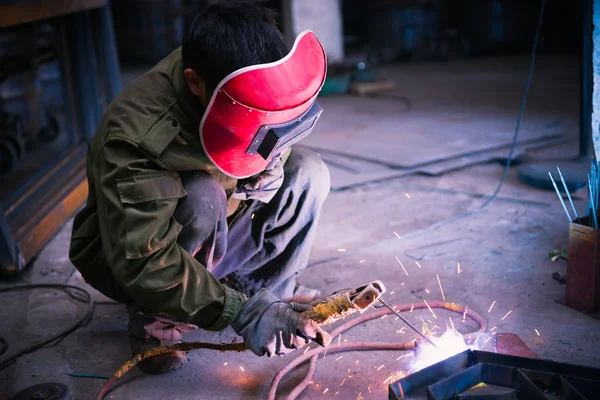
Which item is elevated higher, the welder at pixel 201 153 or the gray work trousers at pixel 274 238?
the welder at pixel 201 153

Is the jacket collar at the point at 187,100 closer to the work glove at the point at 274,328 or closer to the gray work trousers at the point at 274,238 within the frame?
the gray work trousers at the point at 274,238

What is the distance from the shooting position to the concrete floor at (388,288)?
2.10m

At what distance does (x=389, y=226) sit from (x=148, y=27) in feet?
30.2

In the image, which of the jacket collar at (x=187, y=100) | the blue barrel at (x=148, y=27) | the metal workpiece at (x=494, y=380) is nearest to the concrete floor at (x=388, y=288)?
the metal workpiece at (x=494, y=380)

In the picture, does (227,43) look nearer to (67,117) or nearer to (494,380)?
(494,380)

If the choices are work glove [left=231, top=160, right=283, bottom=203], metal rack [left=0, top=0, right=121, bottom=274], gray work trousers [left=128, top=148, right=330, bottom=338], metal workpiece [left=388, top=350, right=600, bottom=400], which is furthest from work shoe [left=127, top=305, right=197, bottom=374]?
metal rack [left=0, top=0, right=121, bottom=274]

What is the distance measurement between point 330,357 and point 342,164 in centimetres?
258

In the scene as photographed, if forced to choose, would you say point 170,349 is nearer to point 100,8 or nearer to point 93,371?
point 93,371

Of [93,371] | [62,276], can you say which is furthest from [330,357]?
[62,276]

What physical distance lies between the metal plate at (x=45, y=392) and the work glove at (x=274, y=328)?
692 mm

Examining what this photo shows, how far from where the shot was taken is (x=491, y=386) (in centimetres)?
181

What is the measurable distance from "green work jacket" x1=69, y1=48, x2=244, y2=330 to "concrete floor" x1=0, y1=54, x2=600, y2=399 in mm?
416

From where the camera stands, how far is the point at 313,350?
7.14ft

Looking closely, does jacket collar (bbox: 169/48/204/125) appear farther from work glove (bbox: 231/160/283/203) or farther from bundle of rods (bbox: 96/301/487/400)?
bundle of rods (bbox: 96/301/487/400)
